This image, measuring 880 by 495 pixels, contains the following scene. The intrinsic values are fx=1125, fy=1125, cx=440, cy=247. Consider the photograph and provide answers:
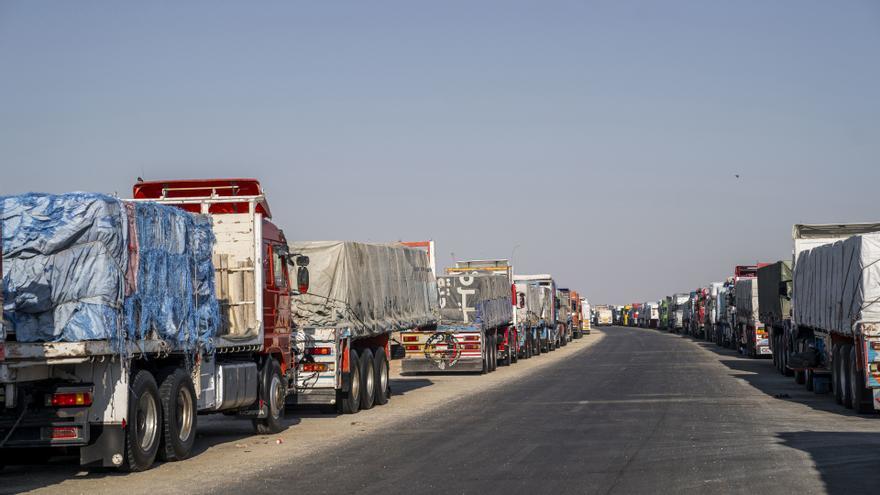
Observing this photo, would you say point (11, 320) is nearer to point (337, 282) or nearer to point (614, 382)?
point (337, 282)

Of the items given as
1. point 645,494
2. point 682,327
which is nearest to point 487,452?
point 645,494

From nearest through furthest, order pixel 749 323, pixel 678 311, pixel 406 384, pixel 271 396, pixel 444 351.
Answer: pixel 271 396, pixel 406 384, pixel 444 351, pixel 749 323, pixel 678 311

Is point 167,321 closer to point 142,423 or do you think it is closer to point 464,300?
point 142,423

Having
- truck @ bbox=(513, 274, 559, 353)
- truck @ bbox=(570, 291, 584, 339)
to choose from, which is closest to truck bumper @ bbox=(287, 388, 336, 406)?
truck @ bbox=(513, 274, 559, 353)

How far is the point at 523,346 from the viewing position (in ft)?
156

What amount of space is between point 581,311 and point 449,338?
60195 millimetres

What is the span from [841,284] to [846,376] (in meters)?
1.72

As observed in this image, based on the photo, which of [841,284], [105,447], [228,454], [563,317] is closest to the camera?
[105,447]

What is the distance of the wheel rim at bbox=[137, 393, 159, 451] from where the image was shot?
1366 centimetres

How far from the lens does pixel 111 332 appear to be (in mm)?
12633

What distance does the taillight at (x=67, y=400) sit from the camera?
12562mm

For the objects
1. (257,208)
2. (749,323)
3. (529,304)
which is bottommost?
(749,323)

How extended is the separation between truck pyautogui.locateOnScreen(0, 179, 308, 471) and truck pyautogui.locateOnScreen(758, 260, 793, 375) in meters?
20.3

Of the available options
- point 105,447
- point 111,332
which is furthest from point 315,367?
point 111,332
